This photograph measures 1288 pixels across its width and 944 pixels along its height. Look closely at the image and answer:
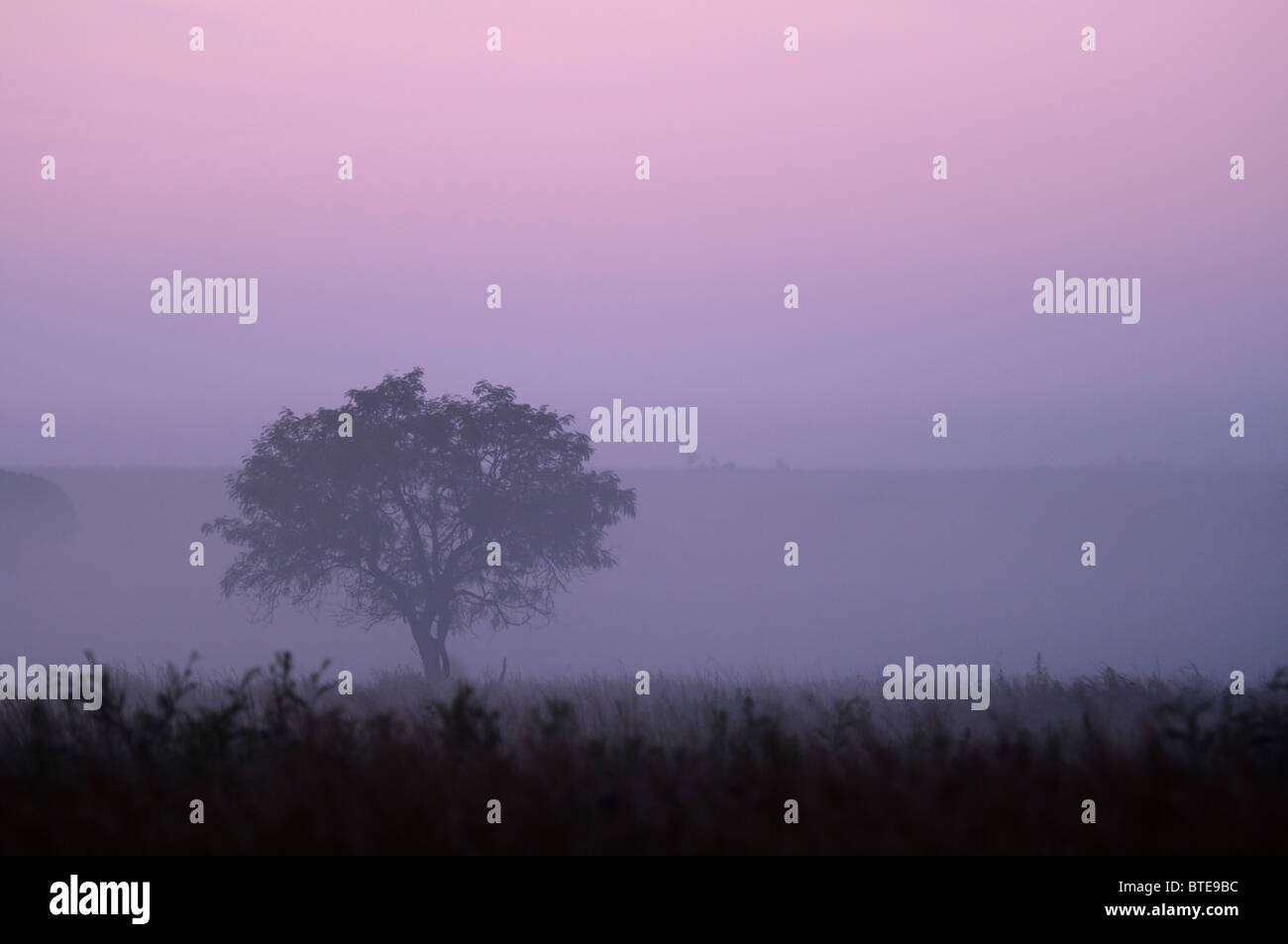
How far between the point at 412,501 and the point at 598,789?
20854 mm

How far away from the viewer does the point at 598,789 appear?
725cm

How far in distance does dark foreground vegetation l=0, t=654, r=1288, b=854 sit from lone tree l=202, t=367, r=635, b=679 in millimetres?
16940

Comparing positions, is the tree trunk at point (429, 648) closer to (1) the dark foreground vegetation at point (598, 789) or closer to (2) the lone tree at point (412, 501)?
(2) the lone tree at point (412, 501)

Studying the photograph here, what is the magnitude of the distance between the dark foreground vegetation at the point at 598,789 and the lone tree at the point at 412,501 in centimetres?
1694

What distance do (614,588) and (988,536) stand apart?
4883 centimetres

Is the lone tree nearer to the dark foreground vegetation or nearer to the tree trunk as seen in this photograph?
the tree trunk

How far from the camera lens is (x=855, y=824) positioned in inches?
263

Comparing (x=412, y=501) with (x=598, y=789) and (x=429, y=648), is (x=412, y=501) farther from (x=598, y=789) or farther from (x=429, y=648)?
(x=598, y=789)

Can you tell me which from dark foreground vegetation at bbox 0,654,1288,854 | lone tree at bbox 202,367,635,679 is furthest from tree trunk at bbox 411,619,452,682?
dark foreground vegetation at bbox 0,654,1288,854

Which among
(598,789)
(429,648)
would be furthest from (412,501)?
(598,789)

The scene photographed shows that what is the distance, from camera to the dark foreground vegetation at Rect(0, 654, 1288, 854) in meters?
6.43
